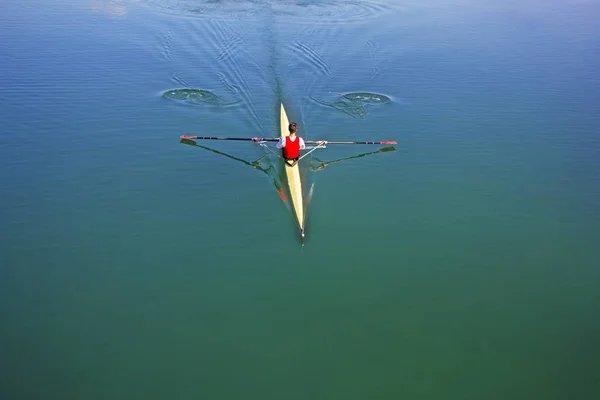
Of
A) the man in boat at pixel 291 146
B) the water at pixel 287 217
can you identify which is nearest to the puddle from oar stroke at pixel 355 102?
the water at pixel 287 217

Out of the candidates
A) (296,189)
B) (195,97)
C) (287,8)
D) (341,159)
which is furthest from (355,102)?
(287,8)

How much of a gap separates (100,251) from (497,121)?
11.9 metres

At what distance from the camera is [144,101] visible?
15.6m

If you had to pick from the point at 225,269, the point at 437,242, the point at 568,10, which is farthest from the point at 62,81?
the point at 568,10

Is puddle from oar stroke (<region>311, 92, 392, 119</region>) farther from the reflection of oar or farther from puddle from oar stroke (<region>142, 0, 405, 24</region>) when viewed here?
puddle from oar stroke (<region>142, 0, 405, 24</region>)

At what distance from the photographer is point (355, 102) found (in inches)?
626

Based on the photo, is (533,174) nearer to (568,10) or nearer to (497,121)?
(497,121)

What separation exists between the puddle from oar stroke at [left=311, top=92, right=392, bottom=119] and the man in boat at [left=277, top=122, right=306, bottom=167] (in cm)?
368

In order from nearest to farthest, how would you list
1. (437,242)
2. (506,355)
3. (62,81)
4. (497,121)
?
1. (506,355)
2. (437,242)
3. (497,121)
4. (62,81)

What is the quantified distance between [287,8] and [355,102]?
412 inches

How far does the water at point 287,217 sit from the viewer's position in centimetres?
788

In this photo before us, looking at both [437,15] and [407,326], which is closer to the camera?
[407,326]

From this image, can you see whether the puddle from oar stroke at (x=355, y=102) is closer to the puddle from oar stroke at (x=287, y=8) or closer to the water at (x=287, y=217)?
the water at (x=287, y=217)

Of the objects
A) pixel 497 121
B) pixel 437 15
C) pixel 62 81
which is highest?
pixel 437 15
